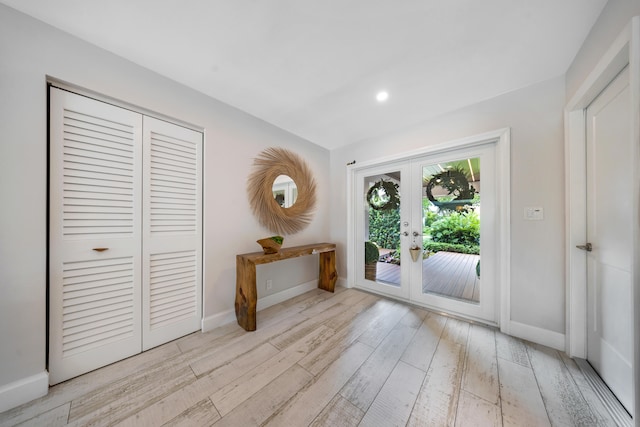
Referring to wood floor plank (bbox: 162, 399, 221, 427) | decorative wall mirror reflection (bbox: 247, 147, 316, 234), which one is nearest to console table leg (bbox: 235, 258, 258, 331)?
decorative wall mirror reflection (bbox: 247, 147, 316, 234)

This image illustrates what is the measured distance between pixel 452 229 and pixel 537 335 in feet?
3.59

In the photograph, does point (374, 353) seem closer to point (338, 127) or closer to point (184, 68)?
point (338, 127)

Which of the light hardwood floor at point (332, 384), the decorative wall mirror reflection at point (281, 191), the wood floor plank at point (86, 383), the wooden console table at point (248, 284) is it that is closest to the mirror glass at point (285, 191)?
the decorative wall mirror reflection at point (281, 191)

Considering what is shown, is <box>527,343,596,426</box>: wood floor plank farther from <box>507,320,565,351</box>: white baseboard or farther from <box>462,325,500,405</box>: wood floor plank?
<box>462,325,500,405</box>: wood floor plank

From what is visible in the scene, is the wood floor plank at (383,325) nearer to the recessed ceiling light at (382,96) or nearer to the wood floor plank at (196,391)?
the wood floor plank at (196,391)

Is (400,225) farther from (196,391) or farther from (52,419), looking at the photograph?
(52,419)

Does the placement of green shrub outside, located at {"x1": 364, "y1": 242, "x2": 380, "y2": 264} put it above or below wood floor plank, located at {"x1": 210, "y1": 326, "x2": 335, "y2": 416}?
above

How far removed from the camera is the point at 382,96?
1939 millimetres

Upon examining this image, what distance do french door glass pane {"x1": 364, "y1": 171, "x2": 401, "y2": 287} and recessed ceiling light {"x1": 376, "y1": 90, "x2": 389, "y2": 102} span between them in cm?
100

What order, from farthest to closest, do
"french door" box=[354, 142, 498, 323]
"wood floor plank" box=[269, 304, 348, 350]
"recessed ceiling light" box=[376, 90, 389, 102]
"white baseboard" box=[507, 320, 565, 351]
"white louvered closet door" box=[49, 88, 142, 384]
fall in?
"french door" box=[354, 142, 498, 323], "recessed ceiling light" box=[376, 90, 389, 102], "wood floor plank" box=[269, 304, 348, 350], "white baseboard" box=[507, 320, 565, 351], "white louvered closet door" box=[49, 88, 142, 384]

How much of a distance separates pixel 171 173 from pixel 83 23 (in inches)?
39.7

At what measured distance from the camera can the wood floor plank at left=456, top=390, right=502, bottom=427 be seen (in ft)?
3.43

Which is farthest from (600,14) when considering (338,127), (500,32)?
(338,127)

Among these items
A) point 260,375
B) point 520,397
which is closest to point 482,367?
point 520,397
